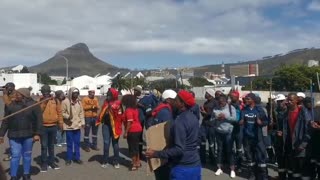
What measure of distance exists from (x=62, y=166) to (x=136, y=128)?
6.65 feet

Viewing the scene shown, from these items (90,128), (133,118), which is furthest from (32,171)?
(90,128)

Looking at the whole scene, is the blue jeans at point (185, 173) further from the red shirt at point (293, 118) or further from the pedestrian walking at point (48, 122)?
the pedestrian walking at point (48, 122)

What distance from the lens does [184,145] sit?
5.57 metres

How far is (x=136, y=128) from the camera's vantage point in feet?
35.4

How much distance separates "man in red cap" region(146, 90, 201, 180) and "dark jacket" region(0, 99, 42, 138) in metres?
3.91

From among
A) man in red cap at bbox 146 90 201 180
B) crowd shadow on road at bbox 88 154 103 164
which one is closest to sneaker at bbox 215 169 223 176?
crowd shadow on road at bbox 88 154 103 164

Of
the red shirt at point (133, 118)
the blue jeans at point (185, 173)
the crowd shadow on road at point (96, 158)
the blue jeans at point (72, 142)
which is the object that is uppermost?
the red shirt at point (133, 118)

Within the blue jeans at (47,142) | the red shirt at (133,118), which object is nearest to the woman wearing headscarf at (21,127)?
the blue jeans at (47,142)

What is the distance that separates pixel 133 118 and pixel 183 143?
16.9 ft

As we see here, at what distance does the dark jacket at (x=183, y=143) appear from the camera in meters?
5.56

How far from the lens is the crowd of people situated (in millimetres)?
8688

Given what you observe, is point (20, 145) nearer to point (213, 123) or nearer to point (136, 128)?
point (136, 128)

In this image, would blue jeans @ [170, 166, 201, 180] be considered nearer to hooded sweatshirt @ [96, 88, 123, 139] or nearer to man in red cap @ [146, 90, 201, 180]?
man in red cap @ [146, 90, 201, 180]

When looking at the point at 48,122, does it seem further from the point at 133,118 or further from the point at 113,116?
the point at 133,118
